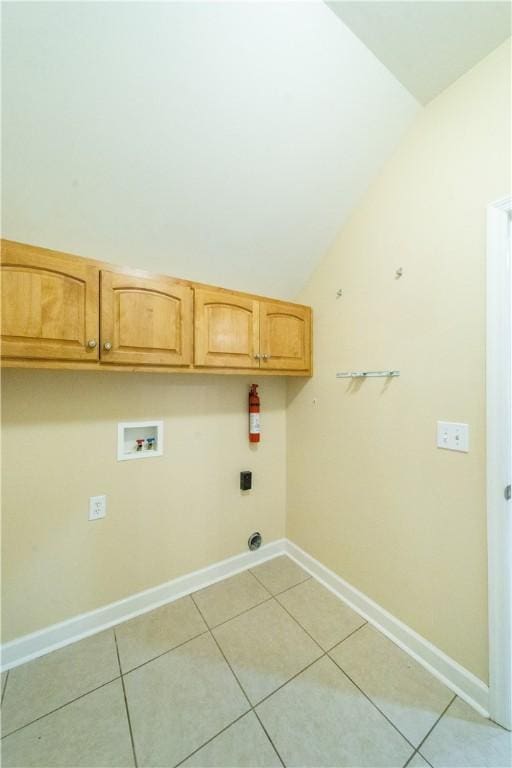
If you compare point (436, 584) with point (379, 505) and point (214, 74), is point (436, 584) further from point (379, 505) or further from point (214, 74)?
point (214, 74)

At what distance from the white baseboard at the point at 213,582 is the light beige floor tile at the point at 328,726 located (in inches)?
15.1

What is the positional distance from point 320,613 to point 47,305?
222 cm

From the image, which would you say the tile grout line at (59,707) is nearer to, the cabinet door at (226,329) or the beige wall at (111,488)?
the beige wall at (111,488)

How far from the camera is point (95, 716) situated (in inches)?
44.5

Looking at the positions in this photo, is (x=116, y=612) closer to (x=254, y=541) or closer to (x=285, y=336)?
(x=254, y=541)

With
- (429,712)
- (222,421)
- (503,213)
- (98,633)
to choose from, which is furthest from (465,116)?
(98,633)

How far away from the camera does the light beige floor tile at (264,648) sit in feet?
4.18

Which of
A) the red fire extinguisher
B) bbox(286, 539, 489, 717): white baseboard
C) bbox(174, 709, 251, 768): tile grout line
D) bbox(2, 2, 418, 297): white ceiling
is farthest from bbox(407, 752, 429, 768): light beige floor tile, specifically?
bbox(2, 2, 418, 297): white ceiling

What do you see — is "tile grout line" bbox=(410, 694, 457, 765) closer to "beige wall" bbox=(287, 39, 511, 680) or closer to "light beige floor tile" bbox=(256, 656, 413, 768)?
"light beige floor tile" bbox=(256, 656, 413, 768)

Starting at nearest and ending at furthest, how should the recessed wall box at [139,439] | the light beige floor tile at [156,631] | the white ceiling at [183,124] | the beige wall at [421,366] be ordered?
1. the white ceiling at [183,124]
2. the beige wall at [421,366]
3. the light beige floor tile at [156,631]
4. the recessed wall box at [139,439]

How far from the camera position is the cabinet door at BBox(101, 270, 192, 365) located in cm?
129


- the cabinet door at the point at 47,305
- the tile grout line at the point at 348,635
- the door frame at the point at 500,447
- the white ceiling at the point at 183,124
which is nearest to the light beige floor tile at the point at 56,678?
the tile grout line at the point at 348,635

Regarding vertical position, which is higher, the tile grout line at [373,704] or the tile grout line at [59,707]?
the tile grout line at [59,707]

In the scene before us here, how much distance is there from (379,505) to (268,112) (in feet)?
6.82
